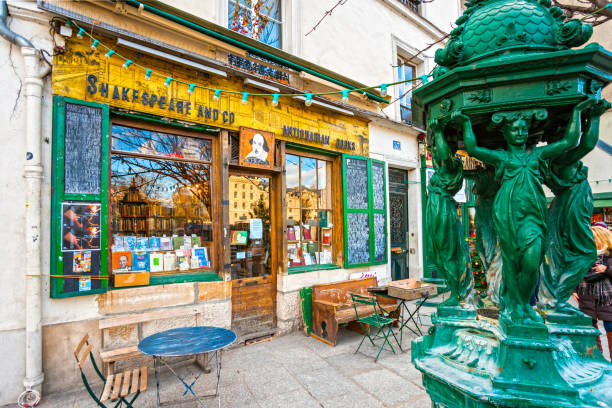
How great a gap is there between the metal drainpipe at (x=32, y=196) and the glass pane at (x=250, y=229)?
2361 millimetres

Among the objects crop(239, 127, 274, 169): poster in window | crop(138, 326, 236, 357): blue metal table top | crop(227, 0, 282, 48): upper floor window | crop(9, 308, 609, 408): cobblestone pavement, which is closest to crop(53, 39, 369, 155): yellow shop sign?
crop(239, 127, 274, 169): poster in window

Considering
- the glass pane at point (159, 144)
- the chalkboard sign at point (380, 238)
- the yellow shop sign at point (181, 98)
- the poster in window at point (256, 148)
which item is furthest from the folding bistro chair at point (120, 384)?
the chalkboard sign at point (380, 238)

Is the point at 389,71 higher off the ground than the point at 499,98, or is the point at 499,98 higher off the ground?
the point at 389,71

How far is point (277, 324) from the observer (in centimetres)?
532

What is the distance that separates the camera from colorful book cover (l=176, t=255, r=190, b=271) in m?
4.51

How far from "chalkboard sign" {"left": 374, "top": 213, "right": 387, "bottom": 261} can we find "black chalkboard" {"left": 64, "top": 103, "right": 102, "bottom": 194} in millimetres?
4998

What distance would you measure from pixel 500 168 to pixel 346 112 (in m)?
4.91

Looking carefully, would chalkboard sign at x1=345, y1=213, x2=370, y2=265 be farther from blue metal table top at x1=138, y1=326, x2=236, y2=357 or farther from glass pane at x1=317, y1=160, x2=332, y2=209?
blue metal table top at x1=138, y1=326, x2=236, y2=357

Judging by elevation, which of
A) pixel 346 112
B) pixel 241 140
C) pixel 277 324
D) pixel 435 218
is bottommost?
pixel 277 324

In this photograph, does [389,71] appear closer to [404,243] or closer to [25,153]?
[404,243]

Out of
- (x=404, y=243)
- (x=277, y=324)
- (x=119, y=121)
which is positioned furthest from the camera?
(x=404, y=243)

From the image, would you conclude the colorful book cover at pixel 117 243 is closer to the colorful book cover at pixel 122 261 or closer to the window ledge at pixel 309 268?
the colorful book cover at pixel 122 261

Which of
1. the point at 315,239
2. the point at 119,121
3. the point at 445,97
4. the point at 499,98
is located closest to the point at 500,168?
the point at 499,98

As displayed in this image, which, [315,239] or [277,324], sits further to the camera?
[315,239]
